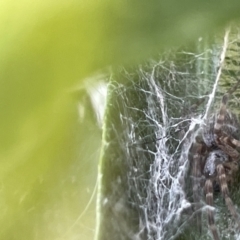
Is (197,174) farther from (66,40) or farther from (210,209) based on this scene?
(66,40)

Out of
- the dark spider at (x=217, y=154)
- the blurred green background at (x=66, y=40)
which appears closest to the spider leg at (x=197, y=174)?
the dark spider at (x=217, y=154)

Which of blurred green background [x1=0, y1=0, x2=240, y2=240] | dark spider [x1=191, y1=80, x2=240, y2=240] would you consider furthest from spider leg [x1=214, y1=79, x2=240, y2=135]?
blurred green background [x1=0, y1=0, x2=240, y2=240]

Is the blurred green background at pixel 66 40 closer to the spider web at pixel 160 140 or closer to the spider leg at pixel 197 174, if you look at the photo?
the spider web at pixel 160 140

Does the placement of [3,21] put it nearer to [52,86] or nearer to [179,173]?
[52,86]

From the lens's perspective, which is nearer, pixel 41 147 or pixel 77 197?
pixel 41 147

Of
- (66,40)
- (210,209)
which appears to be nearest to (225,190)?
(210,209)

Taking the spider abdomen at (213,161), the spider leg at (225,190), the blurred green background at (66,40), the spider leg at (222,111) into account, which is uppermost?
the spider leg at (222,111)

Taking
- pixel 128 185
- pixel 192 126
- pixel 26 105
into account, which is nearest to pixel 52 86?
pixel 26 105
